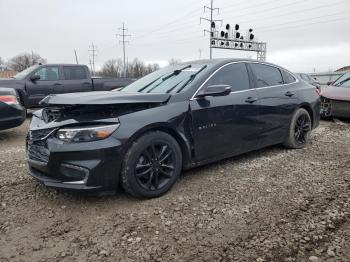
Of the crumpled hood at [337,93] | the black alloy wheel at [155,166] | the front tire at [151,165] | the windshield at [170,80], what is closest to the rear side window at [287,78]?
the windshield at [170,80]

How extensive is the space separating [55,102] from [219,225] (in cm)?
208

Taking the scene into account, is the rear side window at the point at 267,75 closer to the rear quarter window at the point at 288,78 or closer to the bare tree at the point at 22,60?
the rear quarter window at the point at 288,78

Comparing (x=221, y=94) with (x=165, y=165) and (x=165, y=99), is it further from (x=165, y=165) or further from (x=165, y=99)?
(x=165, y=165)

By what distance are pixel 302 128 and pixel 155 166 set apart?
10.5ft

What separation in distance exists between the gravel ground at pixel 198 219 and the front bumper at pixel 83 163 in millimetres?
328

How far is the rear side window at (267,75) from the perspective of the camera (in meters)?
4.99

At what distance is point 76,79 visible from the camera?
11.0 metres

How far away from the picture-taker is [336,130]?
24.2 ft

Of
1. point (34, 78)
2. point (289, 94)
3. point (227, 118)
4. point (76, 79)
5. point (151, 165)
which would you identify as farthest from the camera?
point (76, 79)

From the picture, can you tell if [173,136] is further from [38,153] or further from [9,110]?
[9,110]

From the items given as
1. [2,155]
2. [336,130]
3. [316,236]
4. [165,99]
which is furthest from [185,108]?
[336,130]

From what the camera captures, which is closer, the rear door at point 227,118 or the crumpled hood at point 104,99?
the crumpled hood at point 104,99

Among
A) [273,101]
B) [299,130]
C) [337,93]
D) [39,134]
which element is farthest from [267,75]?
[337,93]

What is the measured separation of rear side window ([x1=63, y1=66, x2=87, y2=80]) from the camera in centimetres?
1092
